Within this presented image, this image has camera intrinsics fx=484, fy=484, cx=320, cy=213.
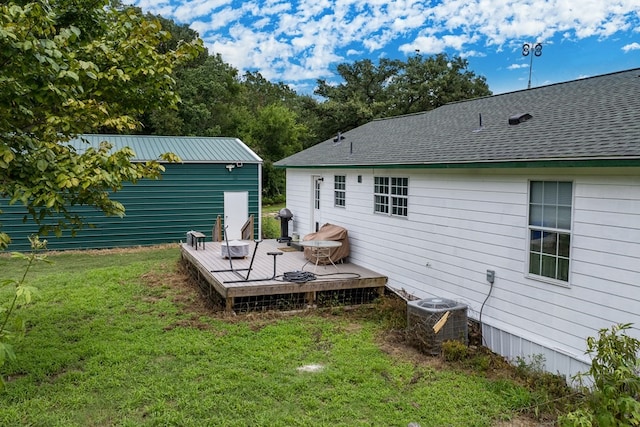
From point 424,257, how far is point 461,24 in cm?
2790

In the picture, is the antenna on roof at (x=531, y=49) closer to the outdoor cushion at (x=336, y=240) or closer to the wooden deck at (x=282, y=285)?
the outdoor cushion at (x=336, y=240)

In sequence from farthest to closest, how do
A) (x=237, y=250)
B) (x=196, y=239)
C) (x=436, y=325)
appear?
(x=196, y=239)
(x=237, y=250)
(x=436, y=325)

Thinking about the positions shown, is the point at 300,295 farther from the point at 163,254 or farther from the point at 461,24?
the point at 461,24

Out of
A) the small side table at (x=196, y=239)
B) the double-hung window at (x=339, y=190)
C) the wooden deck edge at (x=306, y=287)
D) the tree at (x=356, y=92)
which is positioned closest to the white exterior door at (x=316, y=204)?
the double-hung window at (x=339, y=190)

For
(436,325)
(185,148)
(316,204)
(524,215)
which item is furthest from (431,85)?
(436,325)

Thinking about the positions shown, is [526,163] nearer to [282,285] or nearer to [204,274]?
[282,285]

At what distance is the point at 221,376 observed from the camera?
5.14 m

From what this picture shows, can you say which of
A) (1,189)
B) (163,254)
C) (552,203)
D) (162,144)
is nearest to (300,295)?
(552,203)

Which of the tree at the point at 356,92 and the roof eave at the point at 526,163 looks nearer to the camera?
the roof eave at the point at 526,163

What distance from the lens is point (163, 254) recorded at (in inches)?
523

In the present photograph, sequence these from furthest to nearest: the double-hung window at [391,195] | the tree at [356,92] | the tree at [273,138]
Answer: the tree at [356,92] → the tree at [273,138] → the double-hung window at [391,195]

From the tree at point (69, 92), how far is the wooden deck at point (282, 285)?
277 centimetres

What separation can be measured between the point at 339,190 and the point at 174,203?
20.6ft

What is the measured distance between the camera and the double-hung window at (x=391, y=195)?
27.0 feet
